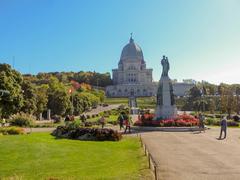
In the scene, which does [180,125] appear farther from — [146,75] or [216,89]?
[146,75]

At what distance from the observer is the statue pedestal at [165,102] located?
40.2 metres

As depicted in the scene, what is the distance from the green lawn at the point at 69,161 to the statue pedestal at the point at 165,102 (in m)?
19.3

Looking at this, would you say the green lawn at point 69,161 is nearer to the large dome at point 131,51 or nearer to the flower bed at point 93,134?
the flower bed at point 93,134

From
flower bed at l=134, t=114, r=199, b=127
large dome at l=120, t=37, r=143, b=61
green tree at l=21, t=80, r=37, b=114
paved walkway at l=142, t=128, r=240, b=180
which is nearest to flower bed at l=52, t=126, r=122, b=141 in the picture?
paved walkway at l=142, t=128, r=240, b=180

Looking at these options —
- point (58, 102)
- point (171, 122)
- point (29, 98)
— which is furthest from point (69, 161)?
point (58, 102)

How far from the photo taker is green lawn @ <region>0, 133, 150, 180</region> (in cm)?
1352

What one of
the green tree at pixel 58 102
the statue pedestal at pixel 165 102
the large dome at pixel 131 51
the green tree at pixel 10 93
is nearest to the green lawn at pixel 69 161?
the statue pedestal at pixel 165 102

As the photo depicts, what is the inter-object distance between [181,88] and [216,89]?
32874 millimetres

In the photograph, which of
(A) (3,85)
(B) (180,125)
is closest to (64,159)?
(B) (180,125)

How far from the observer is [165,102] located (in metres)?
40.5

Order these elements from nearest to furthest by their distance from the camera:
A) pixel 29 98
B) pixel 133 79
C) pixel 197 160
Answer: pixel 197 160, pixel 29 98, pixel 133 79

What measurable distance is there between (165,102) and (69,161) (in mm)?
25427

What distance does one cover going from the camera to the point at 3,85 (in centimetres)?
4550

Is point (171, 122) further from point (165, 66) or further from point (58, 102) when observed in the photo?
point (58, 102)
